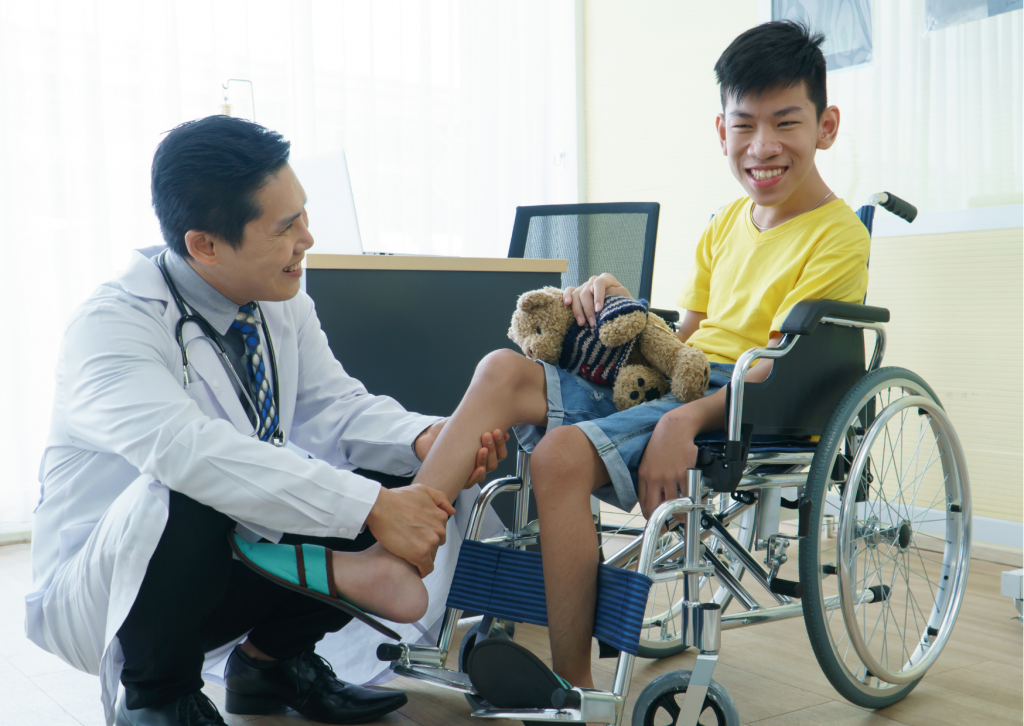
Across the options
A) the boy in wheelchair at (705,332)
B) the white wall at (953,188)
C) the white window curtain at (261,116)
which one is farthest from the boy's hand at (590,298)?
the white wall at (953,188)

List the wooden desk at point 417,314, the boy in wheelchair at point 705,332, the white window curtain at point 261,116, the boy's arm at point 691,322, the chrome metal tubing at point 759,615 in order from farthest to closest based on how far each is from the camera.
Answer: the white window curtain at point 261,116, the wooden desk at point 417,314, the boy's arm at point 691,322, the chrome metal tubing at point 759,615, the boy in wheelchair at point 705,332

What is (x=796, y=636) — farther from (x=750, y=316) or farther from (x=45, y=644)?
(x=45, y=644)

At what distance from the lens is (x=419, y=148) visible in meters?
3.28

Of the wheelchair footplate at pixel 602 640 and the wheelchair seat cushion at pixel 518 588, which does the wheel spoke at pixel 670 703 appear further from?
the wheelchair seat cushion at pixel 518 588

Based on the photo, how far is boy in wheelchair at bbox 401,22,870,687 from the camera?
112 cm

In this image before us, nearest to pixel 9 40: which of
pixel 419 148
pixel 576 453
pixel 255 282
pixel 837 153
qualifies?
pixel 419 148

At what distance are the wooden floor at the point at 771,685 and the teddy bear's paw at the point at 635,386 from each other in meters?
0.51

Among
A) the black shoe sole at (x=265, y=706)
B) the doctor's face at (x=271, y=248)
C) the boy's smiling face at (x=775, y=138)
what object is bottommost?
the black shoe sole at (x=265, y=706)

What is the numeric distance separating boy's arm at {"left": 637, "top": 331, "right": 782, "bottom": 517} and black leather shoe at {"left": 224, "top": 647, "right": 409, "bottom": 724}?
56 centimetres

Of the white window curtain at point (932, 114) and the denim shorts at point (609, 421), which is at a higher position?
the white window curtain at point (932, 114)

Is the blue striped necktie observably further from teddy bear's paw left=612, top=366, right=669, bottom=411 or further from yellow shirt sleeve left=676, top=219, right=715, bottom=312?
yellow shirt sleeve left=676, top=219, right=715, bottom=312

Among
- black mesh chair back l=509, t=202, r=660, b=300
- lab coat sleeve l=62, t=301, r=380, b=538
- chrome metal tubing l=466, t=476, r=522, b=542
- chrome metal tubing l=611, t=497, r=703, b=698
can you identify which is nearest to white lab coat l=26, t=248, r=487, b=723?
lab coat sleeve l=62, t=301, r=380, b=538

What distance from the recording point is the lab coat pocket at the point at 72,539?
1.13 m


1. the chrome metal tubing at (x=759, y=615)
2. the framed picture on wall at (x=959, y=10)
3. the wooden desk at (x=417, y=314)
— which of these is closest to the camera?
the chrome metal tubing at (x=759, y=615)
